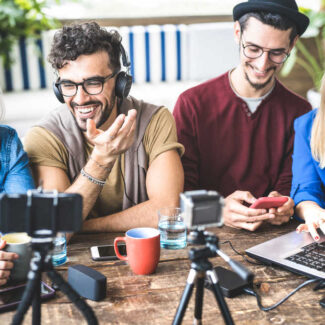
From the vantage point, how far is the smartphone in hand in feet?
4.28

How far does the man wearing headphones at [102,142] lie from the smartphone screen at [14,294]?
0.41m

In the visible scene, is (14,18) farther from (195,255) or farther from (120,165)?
(195,255)

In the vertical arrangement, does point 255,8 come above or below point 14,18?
below

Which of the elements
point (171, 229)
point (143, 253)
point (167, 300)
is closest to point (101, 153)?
point (171, 229)

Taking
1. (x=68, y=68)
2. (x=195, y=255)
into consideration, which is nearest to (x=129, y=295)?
(x=195, y=255)

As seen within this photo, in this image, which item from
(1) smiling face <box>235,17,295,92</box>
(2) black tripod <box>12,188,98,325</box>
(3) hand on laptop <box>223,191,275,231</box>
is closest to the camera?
(2) black tripod <box>12,188,98,325</box>

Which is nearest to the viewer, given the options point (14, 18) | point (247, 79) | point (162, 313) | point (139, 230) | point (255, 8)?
point (162, 313)

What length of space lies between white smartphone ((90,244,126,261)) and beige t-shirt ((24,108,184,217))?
1.34 ft

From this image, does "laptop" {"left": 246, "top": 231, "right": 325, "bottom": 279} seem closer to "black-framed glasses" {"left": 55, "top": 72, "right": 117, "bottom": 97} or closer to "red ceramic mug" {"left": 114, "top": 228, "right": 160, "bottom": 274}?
"red ceramic mug" {"left": 114, "top": 228, "right": 160, "bottom": 274}

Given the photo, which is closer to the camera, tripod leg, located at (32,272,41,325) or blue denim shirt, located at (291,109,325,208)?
tripod leg, located at (32,272,41,325)

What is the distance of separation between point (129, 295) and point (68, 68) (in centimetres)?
83

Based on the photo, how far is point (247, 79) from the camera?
186 cm

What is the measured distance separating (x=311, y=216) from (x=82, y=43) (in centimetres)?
92

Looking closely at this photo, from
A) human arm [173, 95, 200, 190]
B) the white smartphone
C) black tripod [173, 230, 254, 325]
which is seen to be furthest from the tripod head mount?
human arm [173, 95, 200, 190]
